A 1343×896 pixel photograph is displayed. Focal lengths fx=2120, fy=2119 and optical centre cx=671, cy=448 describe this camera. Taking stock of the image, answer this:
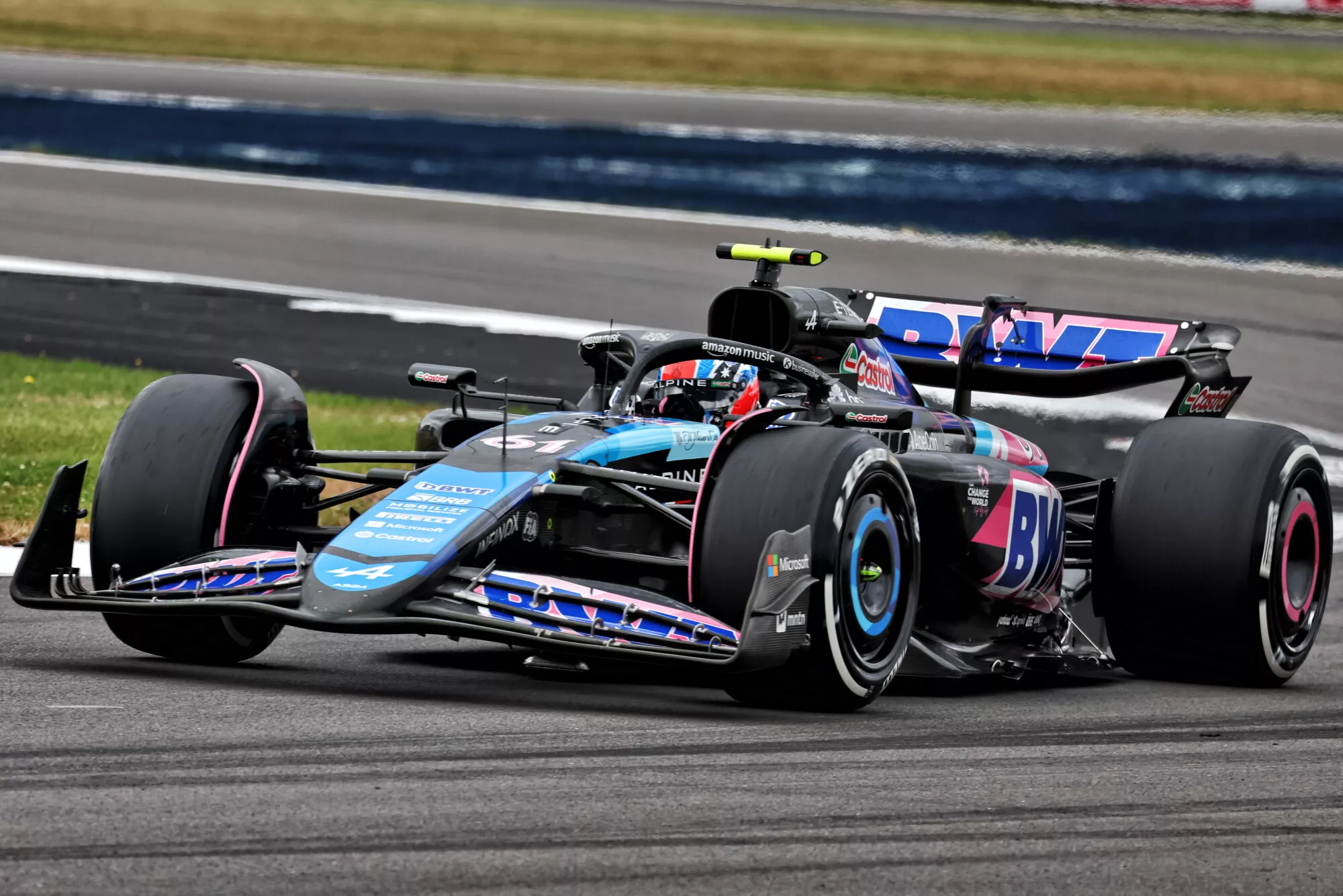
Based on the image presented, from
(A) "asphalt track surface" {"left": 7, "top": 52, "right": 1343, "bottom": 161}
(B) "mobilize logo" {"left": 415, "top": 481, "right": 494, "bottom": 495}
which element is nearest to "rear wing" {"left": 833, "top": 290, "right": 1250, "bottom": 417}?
(B) "mobilize logo" {"left": 415, "top": 481, "right": 494, "bottom": 495}

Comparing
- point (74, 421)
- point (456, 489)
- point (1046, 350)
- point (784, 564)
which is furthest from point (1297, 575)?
point (74, 421)

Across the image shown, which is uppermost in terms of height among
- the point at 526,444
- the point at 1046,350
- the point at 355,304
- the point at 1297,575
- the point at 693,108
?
the point at 693,108

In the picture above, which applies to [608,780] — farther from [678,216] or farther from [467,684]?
[678,216]

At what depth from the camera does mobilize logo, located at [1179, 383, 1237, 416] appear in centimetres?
1004

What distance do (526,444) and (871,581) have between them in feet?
4.54

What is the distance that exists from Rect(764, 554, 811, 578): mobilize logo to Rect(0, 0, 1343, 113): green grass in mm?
18281

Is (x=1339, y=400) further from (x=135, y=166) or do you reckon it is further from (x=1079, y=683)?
(x=135, y=166)

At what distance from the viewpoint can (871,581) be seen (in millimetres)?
7727

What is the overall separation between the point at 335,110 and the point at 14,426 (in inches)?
480

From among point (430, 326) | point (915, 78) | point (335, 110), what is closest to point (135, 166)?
point (335, 110)

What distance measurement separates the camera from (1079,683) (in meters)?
9.17

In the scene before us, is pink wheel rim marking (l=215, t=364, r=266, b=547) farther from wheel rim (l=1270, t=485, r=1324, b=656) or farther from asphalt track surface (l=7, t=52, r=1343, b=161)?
asphalt track surface (l=7, t=52, r=1343, b=161)

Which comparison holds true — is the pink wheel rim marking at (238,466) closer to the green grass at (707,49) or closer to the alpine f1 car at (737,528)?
the alpine f1 car at (737,528)

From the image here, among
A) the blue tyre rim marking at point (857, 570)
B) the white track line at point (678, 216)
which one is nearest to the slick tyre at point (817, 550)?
the blue tyre rim marking at point (857, 570)
